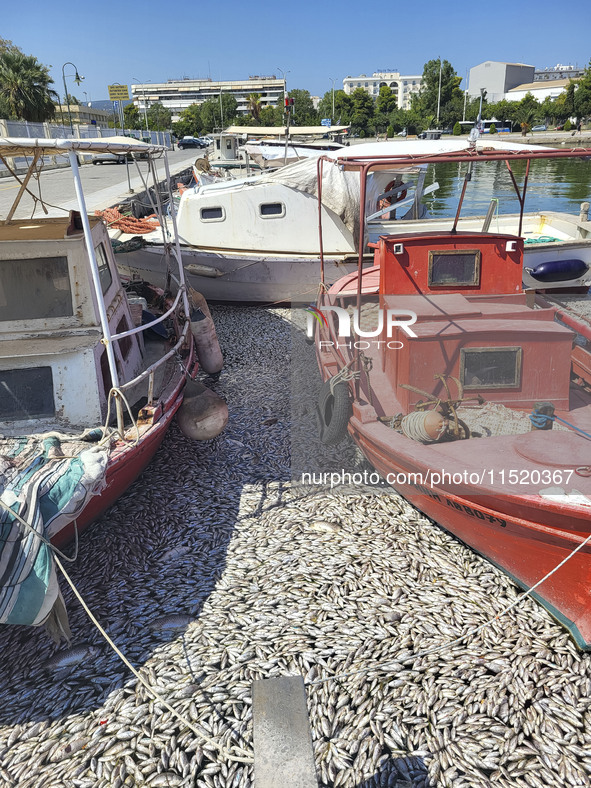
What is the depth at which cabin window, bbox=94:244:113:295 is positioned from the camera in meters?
7.60

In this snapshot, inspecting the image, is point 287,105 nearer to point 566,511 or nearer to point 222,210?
point 222,210

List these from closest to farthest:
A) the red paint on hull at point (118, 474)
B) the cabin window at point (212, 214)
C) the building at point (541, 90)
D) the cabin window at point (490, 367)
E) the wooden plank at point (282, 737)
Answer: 1. the wooden plank at point (282, 737)
2. the red paint on hull at point (118, 474)
3. the cabin window at point (490, 367)
4. the cabin window at point (212, 214)
5. the building at point (541, 90)

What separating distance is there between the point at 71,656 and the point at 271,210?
11.1 metres

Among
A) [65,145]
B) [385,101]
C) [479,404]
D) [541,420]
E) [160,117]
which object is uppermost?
[385,101]

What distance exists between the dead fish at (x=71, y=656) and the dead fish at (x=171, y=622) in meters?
0.52

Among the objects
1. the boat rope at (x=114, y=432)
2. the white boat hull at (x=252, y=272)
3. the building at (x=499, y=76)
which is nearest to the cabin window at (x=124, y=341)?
A: the boat rope at (x=114, y=432)

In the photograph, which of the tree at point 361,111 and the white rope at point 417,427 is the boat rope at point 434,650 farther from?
the tree at point 361,111

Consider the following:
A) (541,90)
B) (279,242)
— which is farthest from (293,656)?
(541,90)

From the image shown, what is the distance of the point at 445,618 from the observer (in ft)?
17.0

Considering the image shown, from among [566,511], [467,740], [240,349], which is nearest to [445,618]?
[467,740]

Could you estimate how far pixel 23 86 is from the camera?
46.2 meters

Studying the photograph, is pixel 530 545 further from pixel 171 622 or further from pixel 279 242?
pixel 279 242

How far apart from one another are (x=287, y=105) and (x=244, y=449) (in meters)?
13.9

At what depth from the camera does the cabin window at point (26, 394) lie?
21.4 ft
